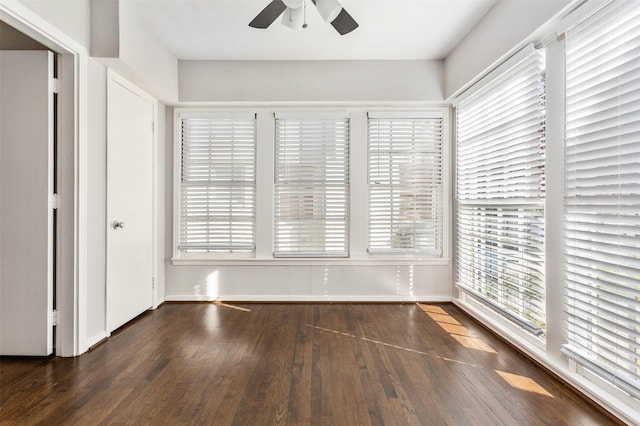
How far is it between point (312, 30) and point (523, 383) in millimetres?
3377

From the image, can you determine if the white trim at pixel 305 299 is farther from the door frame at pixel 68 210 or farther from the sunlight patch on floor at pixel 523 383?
the sunlight patch on floor at pixel 523 383

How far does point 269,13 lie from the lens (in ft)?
7.68

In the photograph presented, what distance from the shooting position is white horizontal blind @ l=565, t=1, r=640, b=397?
5.64 feet

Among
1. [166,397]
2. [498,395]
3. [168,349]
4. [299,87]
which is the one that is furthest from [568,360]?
[299,87]

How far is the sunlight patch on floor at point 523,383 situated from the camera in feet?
6.88

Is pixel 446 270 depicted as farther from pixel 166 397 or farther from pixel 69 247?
pixel 69 247

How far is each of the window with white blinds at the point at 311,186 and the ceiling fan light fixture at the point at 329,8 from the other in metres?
1.72

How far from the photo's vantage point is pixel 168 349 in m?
2.69

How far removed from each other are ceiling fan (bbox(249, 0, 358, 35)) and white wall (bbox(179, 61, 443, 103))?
1242mm

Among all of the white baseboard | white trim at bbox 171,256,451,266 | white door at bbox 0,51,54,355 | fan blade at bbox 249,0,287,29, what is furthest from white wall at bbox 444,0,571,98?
the white baseboard

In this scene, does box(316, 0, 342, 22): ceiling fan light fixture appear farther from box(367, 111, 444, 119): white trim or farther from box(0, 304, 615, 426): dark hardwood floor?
box(0, 304, 615, 426): dark hardwood floor

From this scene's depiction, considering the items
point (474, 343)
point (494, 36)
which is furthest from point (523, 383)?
point (494, 36)

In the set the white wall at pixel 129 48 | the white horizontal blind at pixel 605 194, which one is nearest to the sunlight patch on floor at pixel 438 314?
the white horizontal blind at pixel 605 194

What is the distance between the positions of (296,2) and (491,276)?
282 centimetres
